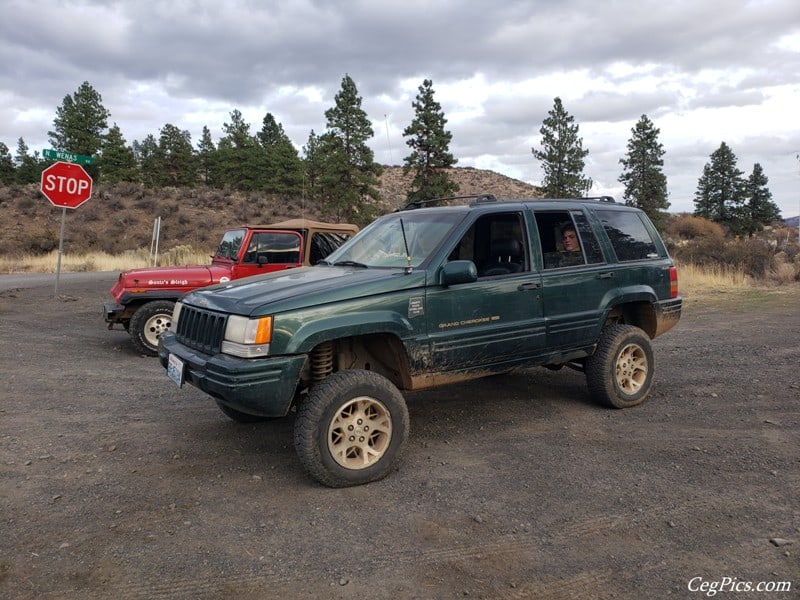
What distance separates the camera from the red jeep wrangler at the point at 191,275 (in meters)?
8.15

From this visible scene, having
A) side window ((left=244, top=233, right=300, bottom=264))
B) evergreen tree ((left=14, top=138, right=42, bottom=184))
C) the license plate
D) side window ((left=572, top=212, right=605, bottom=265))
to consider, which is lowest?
the license plate

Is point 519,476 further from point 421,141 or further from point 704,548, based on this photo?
point 421,141

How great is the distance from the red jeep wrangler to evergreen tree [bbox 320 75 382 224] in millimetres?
26809

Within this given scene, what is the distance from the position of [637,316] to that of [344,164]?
3055 cm

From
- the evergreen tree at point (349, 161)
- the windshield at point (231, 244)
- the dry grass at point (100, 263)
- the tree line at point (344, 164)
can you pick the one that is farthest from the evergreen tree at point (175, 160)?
the windshield at point (231, 244)

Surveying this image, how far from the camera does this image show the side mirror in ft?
13.8

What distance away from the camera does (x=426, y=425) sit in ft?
16.8

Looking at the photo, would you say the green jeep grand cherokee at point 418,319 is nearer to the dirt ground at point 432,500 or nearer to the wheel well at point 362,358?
the wheel well at point 362,358

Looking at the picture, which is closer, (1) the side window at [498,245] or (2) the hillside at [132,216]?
(1) the side window at [498,245]

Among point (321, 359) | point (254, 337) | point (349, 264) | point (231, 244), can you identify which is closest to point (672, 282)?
point (349, 264)

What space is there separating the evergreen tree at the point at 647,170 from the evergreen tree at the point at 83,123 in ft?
138

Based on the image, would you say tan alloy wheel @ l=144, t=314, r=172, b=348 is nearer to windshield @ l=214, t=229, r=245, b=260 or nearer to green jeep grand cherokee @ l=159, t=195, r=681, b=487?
windshield @ l=214, t=229, r=245, b=260

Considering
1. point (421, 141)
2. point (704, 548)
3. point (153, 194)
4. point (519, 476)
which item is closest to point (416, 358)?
point (519, 476)

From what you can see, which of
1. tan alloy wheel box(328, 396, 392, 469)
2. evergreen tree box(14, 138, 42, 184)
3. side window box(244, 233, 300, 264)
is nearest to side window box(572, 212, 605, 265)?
tan alloy wheel box(328, 396, 392, 469)
